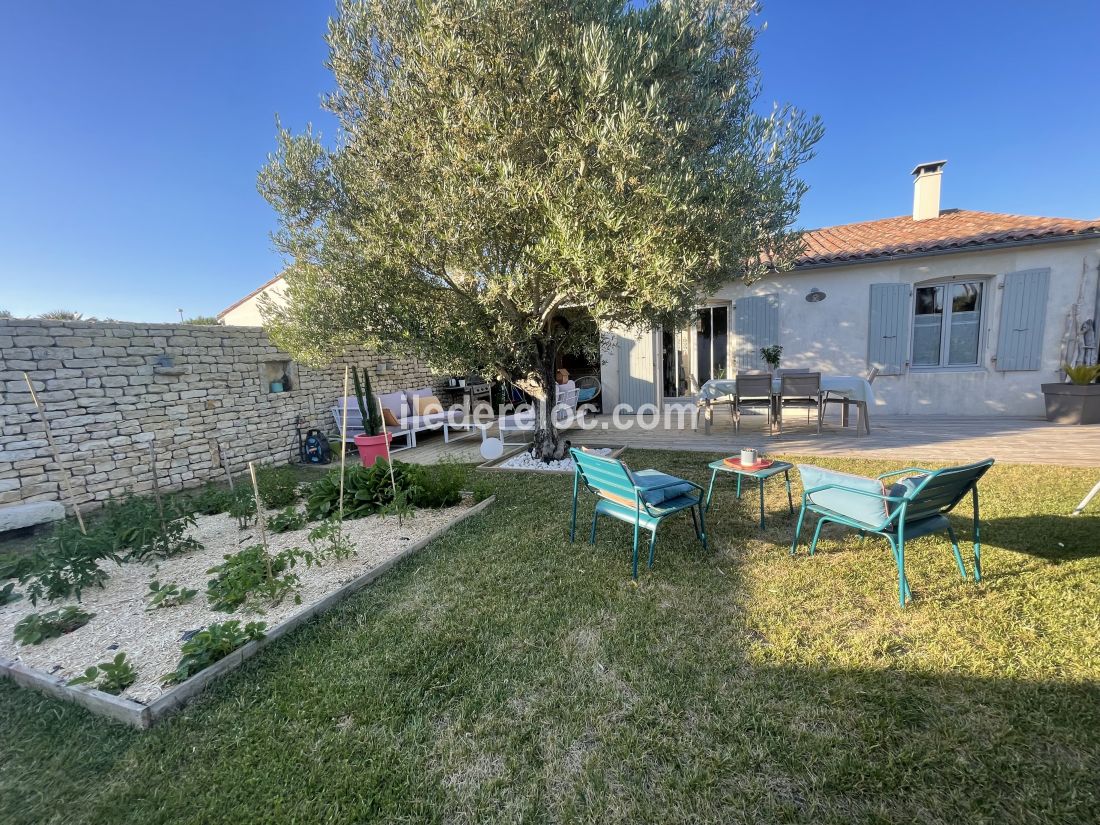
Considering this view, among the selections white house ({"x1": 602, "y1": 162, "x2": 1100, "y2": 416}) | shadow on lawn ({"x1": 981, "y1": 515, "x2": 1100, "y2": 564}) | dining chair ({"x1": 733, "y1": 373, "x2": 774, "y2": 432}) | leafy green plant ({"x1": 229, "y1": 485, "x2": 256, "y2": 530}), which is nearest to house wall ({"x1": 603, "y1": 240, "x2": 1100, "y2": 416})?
white house ({"x1": 602, "y1": 162, "x2": 1100, "y2": 416})

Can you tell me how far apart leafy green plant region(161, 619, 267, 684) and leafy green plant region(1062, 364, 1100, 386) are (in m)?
11.3

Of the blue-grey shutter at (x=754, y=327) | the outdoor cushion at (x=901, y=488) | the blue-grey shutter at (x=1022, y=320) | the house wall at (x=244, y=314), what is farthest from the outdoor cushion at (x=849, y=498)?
the house wall at (x=244, y=314)

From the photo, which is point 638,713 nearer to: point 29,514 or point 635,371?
point 29,514

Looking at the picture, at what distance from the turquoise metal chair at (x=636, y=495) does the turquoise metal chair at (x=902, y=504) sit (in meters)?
0.88

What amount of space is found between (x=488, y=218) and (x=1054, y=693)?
14.9 ft

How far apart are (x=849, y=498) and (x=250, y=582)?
13.0ft

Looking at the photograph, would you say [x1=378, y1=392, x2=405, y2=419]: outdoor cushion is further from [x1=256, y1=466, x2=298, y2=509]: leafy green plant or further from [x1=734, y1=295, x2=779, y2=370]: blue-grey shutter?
[x1=734, y1=295, x2=779, y2=370]: blue-grey shutter

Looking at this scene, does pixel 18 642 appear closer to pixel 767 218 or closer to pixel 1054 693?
pixel 1054 693

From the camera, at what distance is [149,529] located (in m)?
3.40

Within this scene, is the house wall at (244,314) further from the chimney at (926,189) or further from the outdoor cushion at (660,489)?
the chimney at (926,189)

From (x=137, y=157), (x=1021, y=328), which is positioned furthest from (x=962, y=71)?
(x=137, y=157)

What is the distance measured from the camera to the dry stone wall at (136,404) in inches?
184

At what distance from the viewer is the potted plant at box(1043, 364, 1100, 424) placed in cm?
687

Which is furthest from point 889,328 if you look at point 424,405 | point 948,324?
point 424,405
